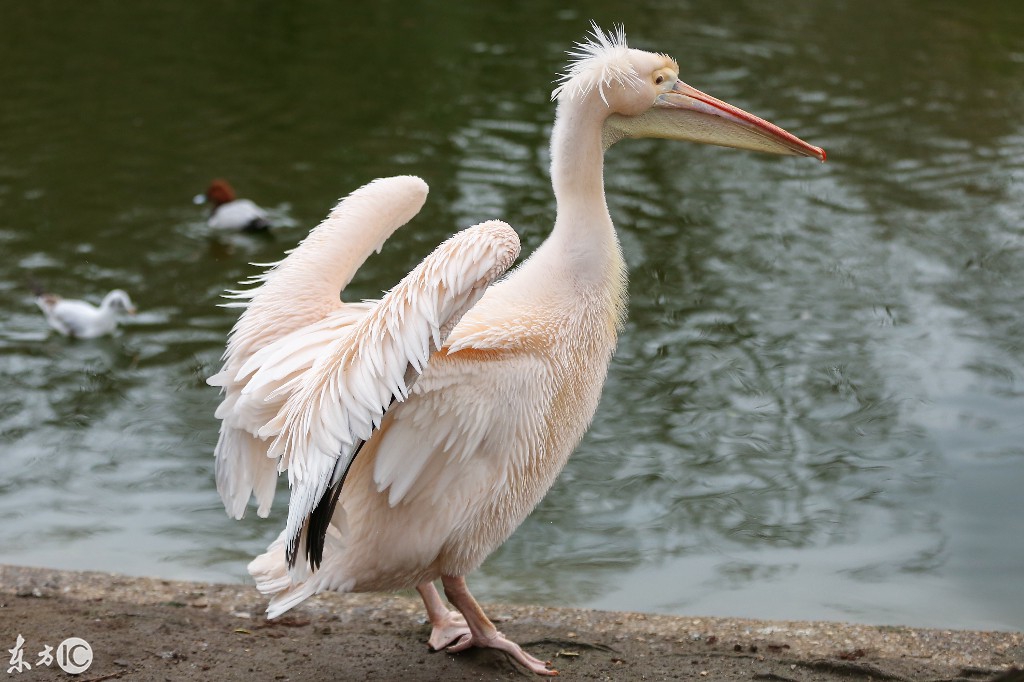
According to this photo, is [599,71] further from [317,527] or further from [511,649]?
[511,649]

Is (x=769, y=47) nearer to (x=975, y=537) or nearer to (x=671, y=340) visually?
(x=671, y=340)

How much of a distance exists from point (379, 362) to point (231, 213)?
13.7 ft

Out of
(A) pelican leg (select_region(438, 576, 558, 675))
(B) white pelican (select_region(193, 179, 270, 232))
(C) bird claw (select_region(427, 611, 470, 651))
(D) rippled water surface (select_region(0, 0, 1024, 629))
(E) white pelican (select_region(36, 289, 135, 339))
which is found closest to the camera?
(A) pelican leg (select_region(438, 576, 558, 675))

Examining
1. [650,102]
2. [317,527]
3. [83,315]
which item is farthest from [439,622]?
[83,315]

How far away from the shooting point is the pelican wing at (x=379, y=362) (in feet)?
7.49

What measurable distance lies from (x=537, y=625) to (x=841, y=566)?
112 centimetres

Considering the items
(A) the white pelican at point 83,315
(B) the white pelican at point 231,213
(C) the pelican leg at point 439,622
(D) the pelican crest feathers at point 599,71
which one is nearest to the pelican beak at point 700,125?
(D) the pelican crest feathers at point 599,71

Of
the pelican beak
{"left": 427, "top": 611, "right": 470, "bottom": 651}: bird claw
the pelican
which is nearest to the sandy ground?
{"left": 427, "top": 611, "right": 470, "bottom": 651}: bird claw

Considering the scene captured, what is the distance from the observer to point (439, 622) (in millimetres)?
3053

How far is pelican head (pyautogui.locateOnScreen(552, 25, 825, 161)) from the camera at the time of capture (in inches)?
110

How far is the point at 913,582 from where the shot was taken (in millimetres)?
3758

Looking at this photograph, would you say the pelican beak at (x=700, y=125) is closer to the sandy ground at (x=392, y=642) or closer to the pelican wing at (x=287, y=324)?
the pelican wing at (x=287, y=324)

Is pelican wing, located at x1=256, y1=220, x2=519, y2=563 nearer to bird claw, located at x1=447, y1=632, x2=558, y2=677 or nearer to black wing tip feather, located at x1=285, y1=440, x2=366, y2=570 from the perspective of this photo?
black wing tip feather, located at x1=285, y1=440, x2=366, y2=570

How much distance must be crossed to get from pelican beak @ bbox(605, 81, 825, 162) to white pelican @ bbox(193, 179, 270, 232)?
144 inches
